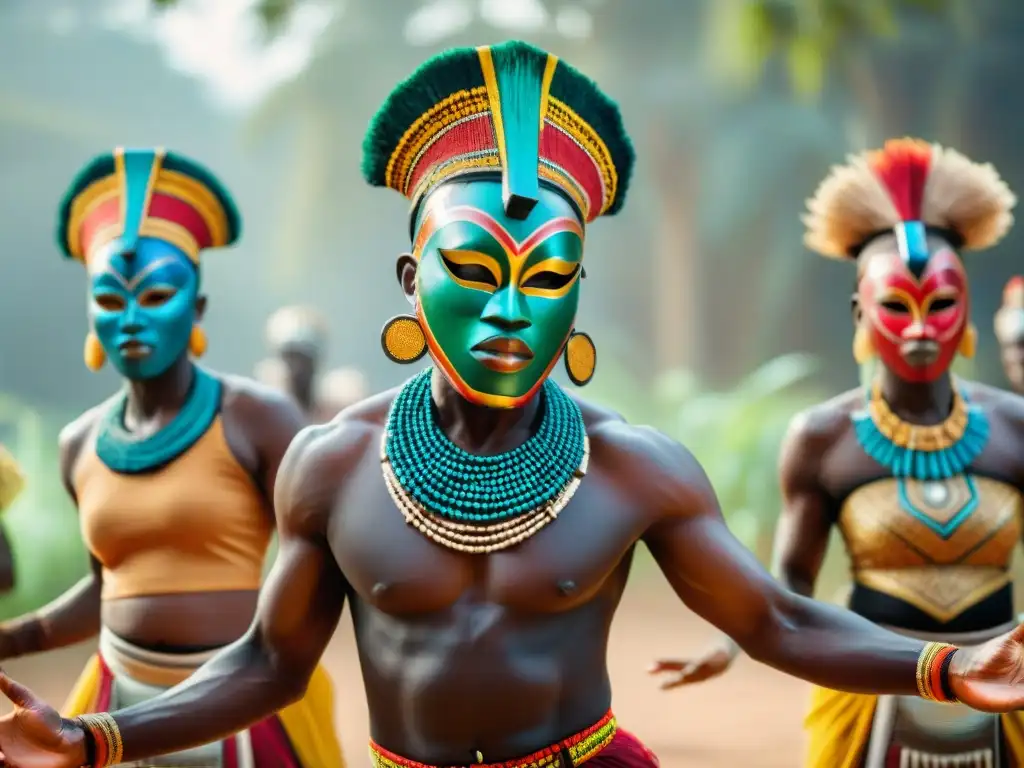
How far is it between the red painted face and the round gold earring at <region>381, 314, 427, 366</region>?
1.93 m

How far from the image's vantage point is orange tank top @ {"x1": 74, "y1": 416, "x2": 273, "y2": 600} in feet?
12.2

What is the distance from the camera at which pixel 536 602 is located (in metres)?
2.24

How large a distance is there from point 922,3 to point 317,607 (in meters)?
13.2

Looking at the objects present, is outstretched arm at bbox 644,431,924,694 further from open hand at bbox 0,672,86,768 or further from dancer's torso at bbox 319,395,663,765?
open hand at bbox 0,672,86,768

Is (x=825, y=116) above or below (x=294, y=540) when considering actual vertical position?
above

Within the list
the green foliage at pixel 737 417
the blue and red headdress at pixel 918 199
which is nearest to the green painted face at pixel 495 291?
the blue and red headdress at pixel 918 199

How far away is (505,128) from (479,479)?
2.25 feet

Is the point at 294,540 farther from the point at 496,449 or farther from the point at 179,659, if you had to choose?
the point at 179,659

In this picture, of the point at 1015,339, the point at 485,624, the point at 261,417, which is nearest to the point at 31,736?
the point at 485,624

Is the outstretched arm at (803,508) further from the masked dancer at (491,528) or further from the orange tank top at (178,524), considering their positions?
the masked dancer at (491,528)

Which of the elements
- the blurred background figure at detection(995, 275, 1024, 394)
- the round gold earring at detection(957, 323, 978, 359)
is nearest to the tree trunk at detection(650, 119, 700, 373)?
the blurred background figure at detection(995, 275, 1024, 394)

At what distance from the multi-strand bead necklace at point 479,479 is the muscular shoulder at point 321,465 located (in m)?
0.06

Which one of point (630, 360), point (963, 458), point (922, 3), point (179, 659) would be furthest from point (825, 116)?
point (179, 659)

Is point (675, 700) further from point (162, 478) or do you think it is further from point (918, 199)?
point (162, 478)
